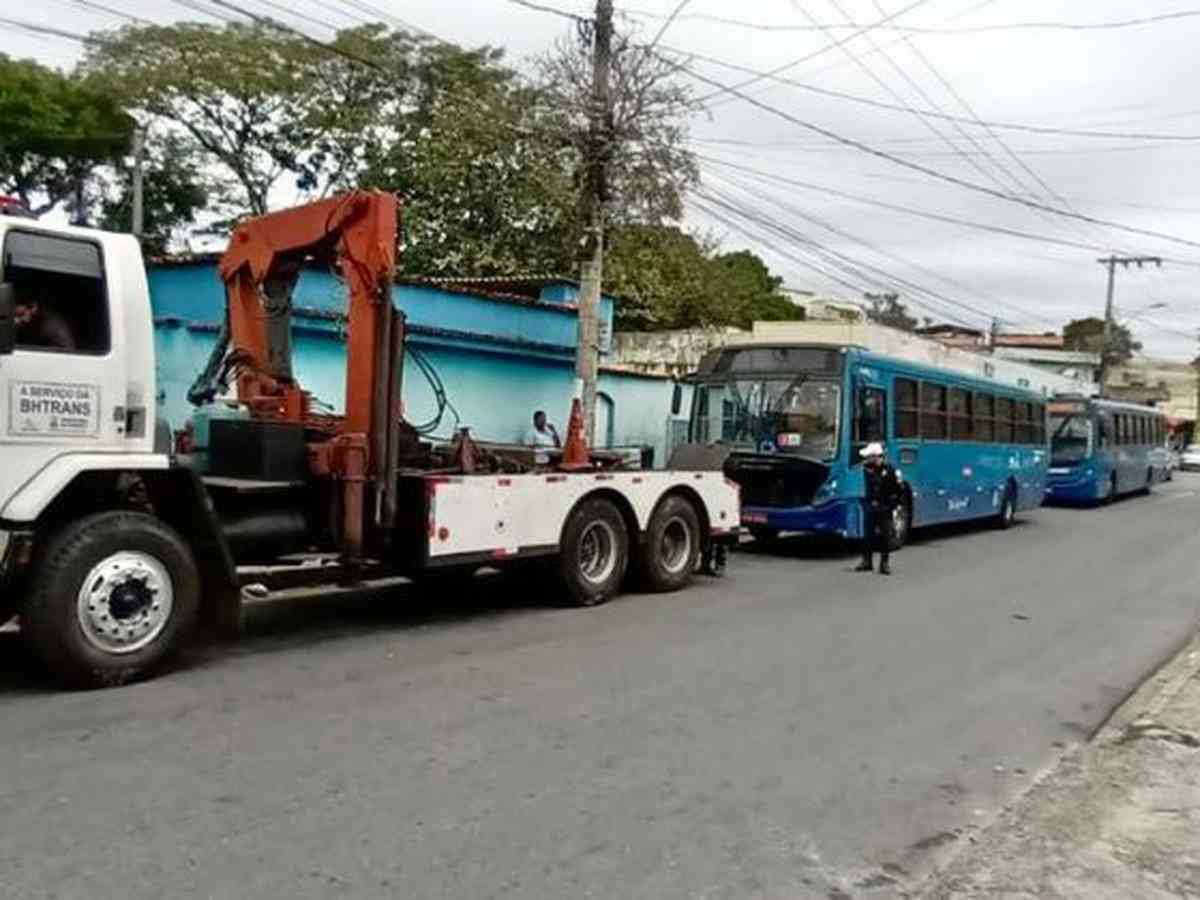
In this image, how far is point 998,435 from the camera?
2053 centimetres

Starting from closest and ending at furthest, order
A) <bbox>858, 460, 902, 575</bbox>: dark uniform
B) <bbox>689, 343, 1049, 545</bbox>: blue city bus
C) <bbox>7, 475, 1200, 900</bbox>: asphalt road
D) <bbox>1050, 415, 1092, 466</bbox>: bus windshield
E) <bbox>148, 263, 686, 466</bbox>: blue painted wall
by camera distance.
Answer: <bbox>7, 475, 1200, 900</bbox>: asphalt road → <bbox>858, 460, 902, 575</bbox>: dark uniform → <bbox>689, 343, 1049, 545</bbox>: blue city bus → <bbox>148, 263, 686, 466</bbox>: blue painted wall → <bbox>1050, 415, 1092, 466</bbox>: bus windshield

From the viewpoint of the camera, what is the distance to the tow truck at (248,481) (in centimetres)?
653

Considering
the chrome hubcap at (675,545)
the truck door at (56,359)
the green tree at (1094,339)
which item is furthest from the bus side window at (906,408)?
the green tree at (1094,339)

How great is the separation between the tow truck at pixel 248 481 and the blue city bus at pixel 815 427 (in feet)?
10.4

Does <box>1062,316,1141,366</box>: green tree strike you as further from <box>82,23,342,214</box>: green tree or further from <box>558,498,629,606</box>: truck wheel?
<box>558,498,629,606</box>: truck wheel

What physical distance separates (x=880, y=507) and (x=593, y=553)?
15.5 feet

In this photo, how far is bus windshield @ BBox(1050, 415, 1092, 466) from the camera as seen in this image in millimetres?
28594

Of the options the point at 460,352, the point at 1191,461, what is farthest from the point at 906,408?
the point at 1191,461

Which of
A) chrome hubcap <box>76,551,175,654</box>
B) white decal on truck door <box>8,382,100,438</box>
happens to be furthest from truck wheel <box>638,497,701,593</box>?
white decal on truck door <box>8,382,100,438</box>

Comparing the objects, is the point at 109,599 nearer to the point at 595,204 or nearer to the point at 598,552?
the point at 598,552

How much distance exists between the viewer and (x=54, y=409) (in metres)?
6.57

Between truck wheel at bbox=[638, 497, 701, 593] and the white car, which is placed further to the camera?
the white car

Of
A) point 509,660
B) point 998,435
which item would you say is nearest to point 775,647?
point 509,660

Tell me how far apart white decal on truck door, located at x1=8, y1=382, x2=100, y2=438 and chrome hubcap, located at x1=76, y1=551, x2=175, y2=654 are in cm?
76
